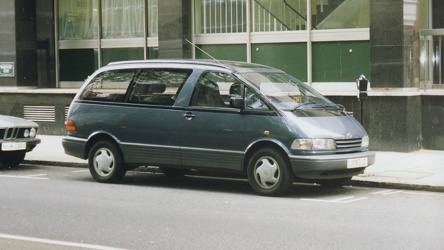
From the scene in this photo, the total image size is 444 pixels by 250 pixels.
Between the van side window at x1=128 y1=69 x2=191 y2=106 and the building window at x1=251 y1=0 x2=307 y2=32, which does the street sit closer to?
the van side window at x1=128 y1=69 x2=191 y2=106

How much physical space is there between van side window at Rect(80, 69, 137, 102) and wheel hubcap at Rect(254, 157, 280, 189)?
2.69 m

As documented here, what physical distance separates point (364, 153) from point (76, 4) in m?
12.1

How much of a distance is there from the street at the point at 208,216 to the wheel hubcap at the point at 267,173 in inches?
9.2

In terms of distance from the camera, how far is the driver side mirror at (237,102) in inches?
456

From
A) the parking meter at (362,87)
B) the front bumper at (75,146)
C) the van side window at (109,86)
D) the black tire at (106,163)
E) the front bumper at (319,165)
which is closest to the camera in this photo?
the front bumper at (319,165)

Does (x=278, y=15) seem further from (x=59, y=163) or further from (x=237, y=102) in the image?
(x=237, y=102)

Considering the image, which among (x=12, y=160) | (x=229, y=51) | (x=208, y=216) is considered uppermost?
(x=229, y=51)

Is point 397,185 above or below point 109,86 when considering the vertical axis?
below

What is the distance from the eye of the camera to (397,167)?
14148 millimetres

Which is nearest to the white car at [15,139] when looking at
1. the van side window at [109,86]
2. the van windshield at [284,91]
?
the van side window at [109,86]

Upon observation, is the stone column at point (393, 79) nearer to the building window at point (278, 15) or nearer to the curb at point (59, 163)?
the building window at point (278, 15)

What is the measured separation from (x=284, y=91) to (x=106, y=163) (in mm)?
3020

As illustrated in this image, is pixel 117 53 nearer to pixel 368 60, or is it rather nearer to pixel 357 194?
pixel 368 60

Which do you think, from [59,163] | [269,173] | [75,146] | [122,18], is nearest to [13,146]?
[59,163]
